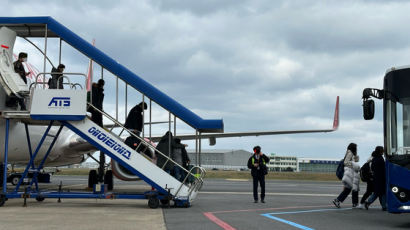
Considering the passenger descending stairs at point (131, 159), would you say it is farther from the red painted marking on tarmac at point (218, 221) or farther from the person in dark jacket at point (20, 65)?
the person in dark jacket at point (20, 65)

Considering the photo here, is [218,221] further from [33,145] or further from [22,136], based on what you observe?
[33,145]

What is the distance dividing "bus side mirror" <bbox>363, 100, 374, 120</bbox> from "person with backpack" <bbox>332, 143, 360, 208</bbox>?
401 cm

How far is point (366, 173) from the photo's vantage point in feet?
39.4

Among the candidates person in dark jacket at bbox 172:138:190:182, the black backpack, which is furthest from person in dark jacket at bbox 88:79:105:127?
the black backpack

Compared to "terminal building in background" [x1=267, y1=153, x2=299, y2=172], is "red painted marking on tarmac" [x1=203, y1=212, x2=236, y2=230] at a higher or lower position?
higher

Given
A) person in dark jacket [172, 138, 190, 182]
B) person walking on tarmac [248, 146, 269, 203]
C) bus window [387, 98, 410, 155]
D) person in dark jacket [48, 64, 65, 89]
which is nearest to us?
bus window [387, 98, 410, 155]

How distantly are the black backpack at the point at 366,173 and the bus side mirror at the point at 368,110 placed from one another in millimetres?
4009

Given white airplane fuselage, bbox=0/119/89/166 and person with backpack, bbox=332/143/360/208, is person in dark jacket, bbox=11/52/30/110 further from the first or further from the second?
person with backpack, bbox=332/143/360/208

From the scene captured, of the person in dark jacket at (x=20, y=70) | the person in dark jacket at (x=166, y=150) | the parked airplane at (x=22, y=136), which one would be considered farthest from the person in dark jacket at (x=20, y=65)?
the person in dark jacket at (x=166, y=150)

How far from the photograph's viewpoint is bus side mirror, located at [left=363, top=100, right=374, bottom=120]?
8.36 m

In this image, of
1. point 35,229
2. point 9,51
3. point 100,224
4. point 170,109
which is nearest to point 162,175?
point 170,109

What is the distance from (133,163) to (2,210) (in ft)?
9.73

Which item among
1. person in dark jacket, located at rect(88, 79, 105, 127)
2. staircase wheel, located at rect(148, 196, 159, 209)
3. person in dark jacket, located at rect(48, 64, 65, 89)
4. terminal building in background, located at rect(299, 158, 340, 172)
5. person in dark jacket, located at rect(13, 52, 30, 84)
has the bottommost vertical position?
terminal building in background, located at rect(299, 158, 340, 172)

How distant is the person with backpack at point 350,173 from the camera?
39.7 ft
